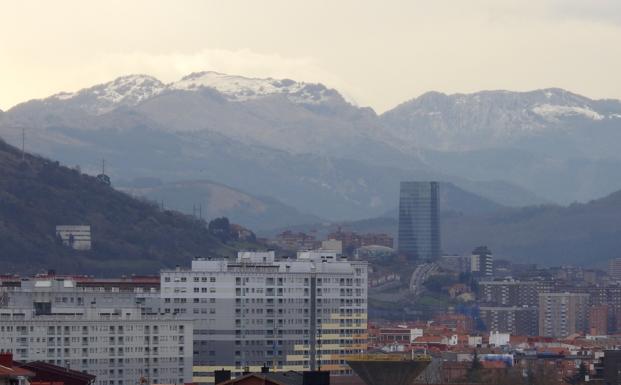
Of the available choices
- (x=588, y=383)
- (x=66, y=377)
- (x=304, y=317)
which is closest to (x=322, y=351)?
(x=304, y=317)

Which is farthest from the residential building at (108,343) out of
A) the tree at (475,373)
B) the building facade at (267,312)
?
the tree at (475,373)

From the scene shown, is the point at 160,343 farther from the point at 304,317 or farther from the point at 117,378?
the point at 304,317

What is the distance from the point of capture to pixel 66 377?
95125 millimetres

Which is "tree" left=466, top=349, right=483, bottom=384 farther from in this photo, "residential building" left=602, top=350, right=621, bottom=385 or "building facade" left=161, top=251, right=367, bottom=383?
"residential building" left=602, top=350, right=621, bottom=385

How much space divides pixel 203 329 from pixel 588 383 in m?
26.6

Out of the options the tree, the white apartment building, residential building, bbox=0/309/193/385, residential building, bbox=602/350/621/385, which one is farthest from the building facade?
residential building, bbox=602/350/621/385

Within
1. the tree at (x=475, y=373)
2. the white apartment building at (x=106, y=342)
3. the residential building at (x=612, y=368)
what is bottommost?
the tree at (x=475, y=373)

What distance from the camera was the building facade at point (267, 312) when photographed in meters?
169

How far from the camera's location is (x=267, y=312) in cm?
17212

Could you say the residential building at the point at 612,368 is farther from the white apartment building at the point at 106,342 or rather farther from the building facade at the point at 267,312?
the white apartment building at the point at 106,342

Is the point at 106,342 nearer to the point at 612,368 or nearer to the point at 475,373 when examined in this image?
the point at 612,368

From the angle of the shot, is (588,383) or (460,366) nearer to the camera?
(588,383)

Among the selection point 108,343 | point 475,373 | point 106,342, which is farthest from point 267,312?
point 106,342

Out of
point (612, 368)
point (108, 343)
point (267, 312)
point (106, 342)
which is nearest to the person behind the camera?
point (106, 342)
